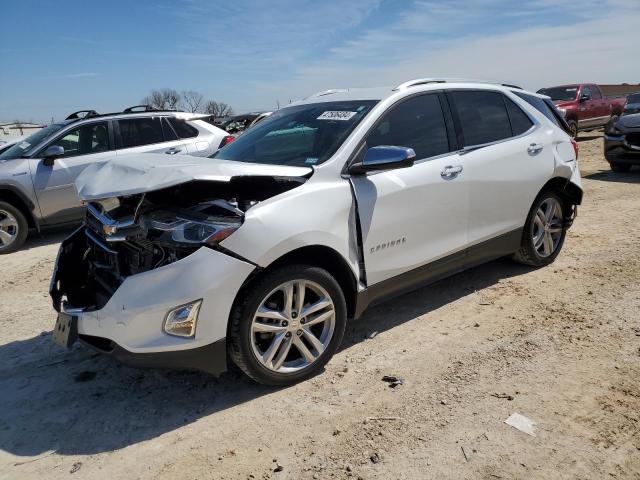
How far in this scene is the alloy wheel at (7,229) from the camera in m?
6.95

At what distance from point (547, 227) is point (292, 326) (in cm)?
307

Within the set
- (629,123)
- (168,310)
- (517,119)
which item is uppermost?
(517,119)

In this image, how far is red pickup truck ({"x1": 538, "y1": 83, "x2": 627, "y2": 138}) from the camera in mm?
17109

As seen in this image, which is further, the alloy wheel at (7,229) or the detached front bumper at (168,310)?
the alloy wheel at (7,229)

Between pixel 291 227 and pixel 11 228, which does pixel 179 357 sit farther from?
pixel 11 228

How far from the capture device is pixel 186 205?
9.82ft

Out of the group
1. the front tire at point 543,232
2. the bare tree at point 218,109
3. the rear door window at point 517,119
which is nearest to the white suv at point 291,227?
the rear door window at point 517,119

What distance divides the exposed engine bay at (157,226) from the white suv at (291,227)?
0.4 inches

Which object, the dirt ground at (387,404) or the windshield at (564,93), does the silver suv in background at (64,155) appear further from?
the windshield at (564,93)

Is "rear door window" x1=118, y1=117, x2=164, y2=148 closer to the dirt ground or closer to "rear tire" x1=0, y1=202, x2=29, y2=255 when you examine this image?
"rear tire" x1=0, y1=202, x2=29, y2=255

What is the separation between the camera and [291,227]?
9.66 ft

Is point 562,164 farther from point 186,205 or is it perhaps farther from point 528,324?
point 186,205

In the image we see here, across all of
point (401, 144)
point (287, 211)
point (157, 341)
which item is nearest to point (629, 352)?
point (401, 144)

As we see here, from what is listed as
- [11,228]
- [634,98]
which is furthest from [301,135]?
[634,98]
